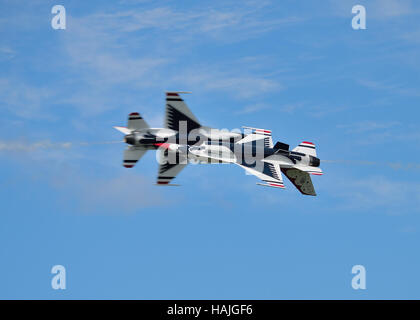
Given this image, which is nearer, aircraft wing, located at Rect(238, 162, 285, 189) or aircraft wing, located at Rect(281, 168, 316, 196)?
aircraft wing, located at Rect(238, 162, 285, 189)

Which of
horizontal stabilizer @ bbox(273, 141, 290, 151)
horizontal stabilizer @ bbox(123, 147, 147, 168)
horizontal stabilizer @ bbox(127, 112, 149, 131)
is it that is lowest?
horizontal stabilizer @ bbox(123, 147, 147, 168)

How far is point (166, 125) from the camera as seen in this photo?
72.1 m

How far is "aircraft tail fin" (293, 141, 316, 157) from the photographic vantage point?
248 ft

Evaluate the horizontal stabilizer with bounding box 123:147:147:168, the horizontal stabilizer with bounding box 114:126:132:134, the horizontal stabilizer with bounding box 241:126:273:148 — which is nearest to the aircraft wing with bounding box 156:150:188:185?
the horizontal stabilizer with bounding box 123:147:147:168

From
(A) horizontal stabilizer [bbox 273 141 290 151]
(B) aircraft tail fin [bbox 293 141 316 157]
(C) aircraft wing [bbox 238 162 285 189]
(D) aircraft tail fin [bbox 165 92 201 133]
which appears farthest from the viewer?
(B) aircraft tail fin [bbox 293 141 316 157]

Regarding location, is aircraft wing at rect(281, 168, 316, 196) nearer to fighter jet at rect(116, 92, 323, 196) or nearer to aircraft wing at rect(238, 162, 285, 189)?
fighter jet at rect(116, 92, 323, 196)

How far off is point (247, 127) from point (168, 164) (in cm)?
965

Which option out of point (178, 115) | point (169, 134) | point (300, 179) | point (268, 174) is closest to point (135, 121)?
point (169, 134)

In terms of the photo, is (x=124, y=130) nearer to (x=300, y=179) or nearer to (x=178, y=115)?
(x=178, y=115)

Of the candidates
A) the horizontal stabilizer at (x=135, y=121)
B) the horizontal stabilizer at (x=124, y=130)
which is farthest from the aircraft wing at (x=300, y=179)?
the horizontal stabilizer at (x=124, y=130)

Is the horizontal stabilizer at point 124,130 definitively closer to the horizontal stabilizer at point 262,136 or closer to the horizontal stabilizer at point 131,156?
the horizontal stabilizer at point 131,156

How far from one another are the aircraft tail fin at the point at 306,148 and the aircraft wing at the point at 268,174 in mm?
4402

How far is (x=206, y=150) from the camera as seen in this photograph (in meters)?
70.5
